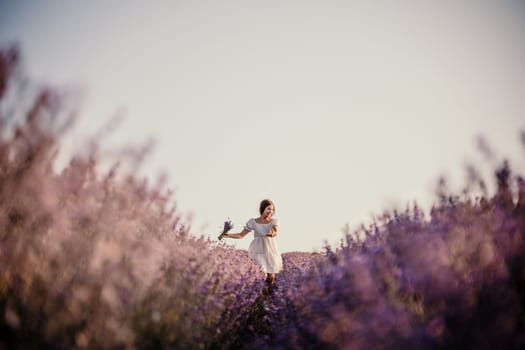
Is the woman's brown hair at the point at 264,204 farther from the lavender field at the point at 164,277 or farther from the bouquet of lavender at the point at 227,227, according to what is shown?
the lavender field at the point at 164,277

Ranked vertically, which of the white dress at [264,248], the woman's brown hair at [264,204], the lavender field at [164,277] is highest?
the woman's brown hair at [264,204]

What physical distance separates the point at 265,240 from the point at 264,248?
14 cm

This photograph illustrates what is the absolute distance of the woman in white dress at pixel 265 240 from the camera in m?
5.67

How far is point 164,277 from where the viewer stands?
7.73 ft

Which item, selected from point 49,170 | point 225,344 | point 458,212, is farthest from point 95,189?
point 458,212

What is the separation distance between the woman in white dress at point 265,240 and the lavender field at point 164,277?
2.89 metres

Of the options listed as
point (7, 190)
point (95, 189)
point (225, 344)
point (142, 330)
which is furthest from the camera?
point (225, 344)

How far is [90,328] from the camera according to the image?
5.22 ft

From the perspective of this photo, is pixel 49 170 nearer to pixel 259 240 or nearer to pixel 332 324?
pixel 332 324

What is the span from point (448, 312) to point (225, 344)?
1465 millimetres

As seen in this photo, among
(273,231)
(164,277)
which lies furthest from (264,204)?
(164,277)

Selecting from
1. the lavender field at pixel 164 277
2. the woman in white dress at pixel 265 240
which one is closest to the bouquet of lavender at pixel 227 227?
the woman in white dress at pixel 265 240

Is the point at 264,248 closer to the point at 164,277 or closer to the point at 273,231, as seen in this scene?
the point at 273,231

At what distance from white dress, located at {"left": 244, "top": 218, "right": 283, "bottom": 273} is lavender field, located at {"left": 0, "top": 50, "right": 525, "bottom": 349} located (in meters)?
2.92
